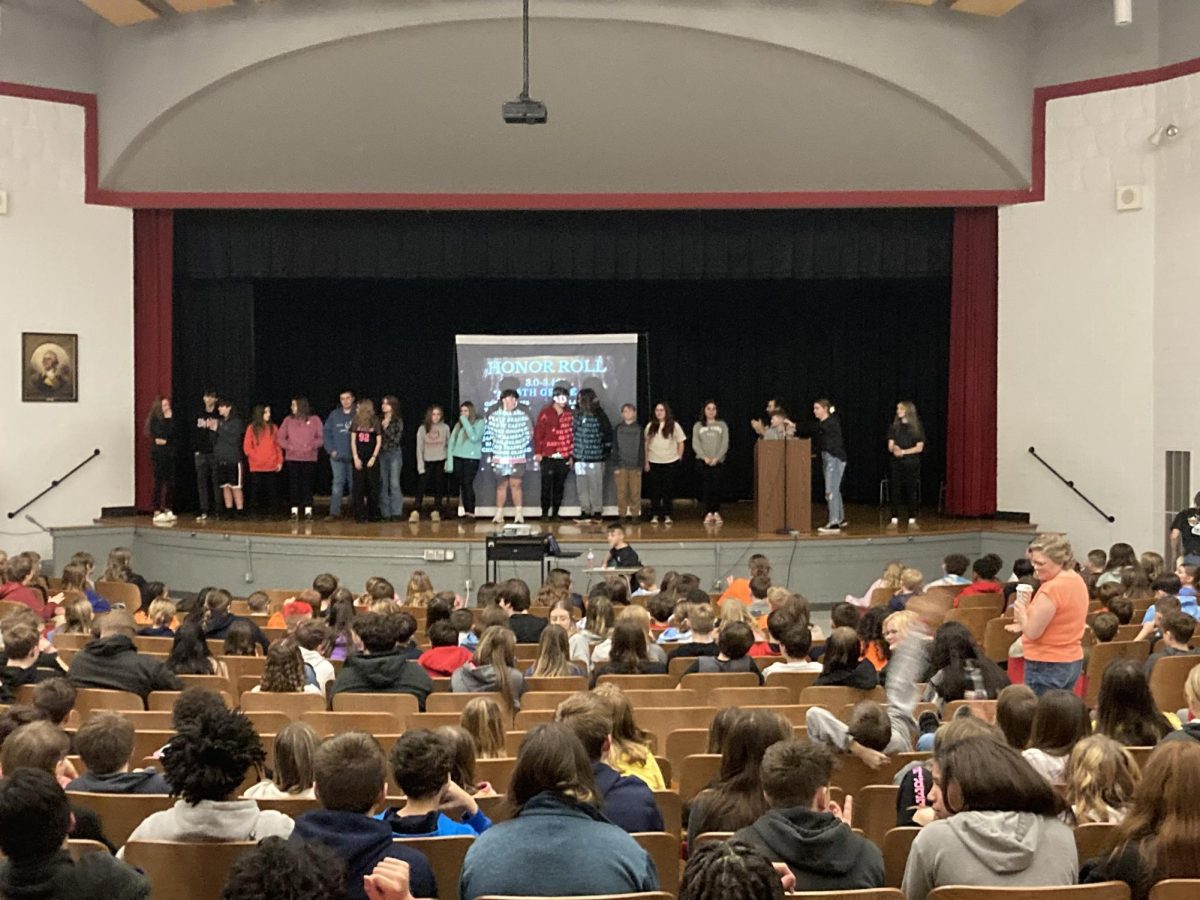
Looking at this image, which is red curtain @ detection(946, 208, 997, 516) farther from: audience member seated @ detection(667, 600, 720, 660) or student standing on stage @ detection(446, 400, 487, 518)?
audience member seated @ detection(667, 600, 720, 660)

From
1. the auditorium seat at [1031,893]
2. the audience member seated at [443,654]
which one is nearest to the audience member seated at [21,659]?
the audience member seated at [443,654]

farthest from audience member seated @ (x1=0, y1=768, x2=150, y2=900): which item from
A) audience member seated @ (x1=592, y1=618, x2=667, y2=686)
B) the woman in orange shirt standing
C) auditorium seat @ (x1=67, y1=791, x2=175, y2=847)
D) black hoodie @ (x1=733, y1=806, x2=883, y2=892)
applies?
the woman in orange shirt standing

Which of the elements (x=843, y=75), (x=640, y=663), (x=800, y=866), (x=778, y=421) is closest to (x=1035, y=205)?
(x=843, y=75)

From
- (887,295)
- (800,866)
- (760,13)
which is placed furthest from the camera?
(887,295)

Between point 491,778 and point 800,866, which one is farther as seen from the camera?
point 491,778

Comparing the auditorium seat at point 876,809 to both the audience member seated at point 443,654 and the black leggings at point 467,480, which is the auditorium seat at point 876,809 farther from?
the black leggings at point 467,480

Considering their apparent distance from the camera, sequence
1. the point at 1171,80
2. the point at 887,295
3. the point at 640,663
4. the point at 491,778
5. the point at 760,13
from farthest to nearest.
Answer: the point at 887,295 < the point at 1171,80 < the point at 760,13 < the point at 640,663 < the point at 491,778

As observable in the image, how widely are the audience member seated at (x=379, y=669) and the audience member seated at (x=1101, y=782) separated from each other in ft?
10.8

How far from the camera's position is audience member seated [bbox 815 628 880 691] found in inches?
252

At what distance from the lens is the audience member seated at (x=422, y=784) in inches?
152

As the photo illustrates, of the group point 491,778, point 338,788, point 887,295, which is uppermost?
point 887,295

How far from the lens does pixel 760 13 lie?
14211 millimetres

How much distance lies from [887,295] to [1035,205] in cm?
313

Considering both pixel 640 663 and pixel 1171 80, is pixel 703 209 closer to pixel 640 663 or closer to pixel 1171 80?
pixel 1171 80
